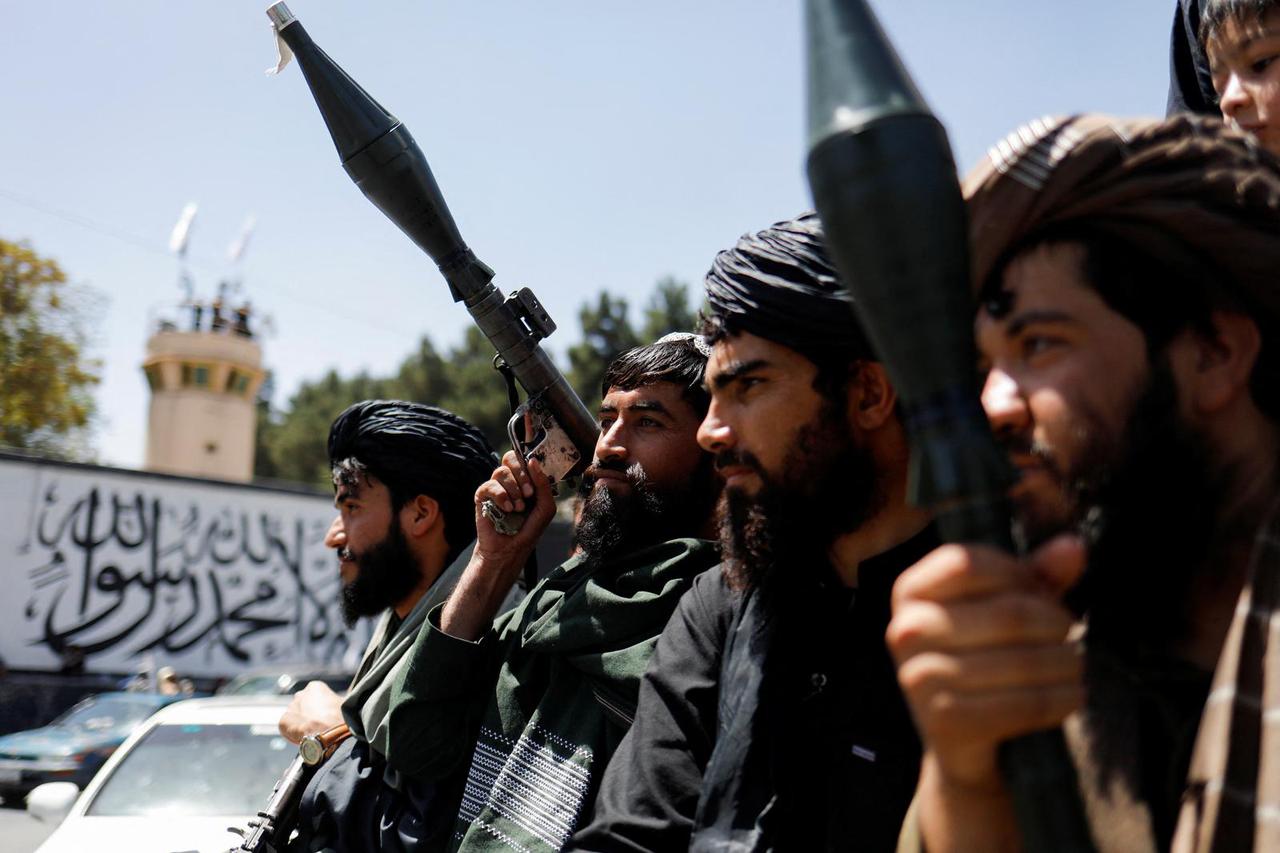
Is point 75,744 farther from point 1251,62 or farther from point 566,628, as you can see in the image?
point 1251,62

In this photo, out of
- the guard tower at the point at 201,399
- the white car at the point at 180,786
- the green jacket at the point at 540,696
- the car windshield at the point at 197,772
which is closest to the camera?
the green jacket at the point at 540,696

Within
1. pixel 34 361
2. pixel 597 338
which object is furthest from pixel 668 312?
pixel 34 361

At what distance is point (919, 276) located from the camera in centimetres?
88

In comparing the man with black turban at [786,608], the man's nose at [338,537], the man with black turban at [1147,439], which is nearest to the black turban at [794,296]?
the man with black turban at [786,608]

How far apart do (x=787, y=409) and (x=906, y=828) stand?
89 centimetres

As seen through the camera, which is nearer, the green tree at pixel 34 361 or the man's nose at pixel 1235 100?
the man's nose at pixel 1235 100

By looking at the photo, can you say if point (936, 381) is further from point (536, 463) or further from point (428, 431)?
point (428, 431)

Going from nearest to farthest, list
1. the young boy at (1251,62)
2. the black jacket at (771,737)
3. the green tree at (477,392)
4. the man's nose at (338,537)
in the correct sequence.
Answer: the black jacket at (771,737) < the young boy at (1251,62) < the man's nose at (338,537) < the green tree at (477,392)

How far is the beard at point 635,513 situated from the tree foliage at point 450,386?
92.1ft

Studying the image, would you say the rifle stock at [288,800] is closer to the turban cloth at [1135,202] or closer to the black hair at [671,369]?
the black hair at [671,369]

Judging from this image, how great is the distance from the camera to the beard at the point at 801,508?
202 centimetres

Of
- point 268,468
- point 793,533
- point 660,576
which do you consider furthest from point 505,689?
point 268,468

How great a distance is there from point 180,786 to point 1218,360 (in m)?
5.29

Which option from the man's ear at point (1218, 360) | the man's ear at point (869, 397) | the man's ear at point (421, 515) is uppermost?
the man's ear at point (1218, 360)
